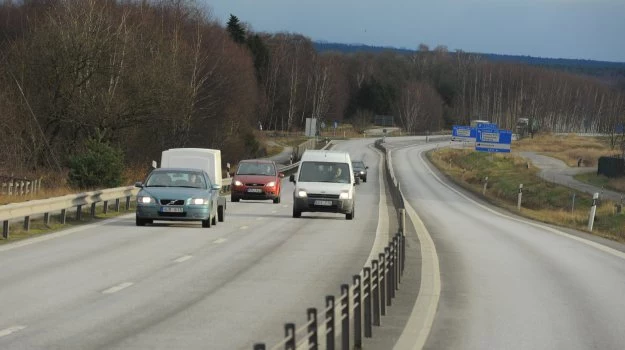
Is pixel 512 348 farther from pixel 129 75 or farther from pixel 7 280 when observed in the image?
pixel 129 75

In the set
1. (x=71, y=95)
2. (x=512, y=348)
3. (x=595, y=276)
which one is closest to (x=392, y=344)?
(x=512, y=348)

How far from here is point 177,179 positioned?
95.6 ft

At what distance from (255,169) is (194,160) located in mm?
7253

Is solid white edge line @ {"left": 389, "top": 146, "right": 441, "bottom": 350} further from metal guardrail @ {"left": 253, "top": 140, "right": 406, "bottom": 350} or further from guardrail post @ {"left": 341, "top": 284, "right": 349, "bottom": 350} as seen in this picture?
guardrail post @ {"left": 341, "top": 284, "right": 349, "bottom": 350}

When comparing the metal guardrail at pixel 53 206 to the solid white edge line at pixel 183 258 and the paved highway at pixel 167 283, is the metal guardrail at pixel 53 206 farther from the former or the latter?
the solid white edge line at pixel 183 258

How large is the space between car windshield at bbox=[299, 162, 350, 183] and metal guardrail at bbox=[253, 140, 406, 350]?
19397 millimetres

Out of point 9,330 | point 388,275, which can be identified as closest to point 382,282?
point 388,275

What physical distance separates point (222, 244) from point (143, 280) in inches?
279

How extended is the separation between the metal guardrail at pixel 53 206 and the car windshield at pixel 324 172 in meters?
5.12

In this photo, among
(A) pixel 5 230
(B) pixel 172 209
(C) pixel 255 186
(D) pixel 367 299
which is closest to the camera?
(D) pixel 367 299

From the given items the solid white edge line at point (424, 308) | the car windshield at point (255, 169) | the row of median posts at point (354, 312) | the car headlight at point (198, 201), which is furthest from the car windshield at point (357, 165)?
the row of median posts at point (354, 312)

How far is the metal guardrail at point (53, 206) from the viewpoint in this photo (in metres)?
23.2

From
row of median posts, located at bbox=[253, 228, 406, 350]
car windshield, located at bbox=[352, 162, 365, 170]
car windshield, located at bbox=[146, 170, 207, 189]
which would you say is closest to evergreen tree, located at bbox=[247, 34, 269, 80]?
car windshield, located at bbox=[352, 162, 365, 170]

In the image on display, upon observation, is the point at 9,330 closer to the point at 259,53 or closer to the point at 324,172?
the point at 324,172
